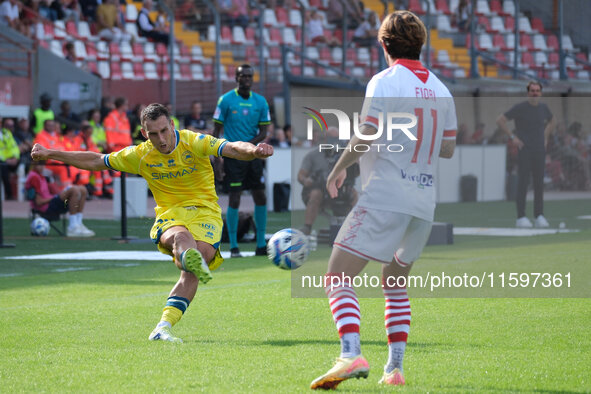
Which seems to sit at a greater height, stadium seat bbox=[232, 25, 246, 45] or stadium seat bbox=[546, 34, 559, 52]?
stadium seat bbox=[546, 34, 559, 52]

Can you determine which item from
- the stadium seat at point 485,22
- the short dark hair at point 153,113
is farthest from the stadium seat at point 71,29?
the short dark hair at point 153,113

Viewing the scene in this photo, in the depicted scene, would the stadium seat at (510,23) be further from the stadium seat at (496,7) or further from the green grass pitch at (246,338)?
the green grass pitch at (246,338)

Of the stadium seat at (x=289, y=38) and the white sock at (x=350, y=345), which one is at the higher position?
the stadium seat at (x=289, y=38)

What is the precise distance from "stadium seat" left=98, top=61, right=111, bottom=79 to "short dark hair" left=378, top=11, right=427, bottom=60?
853 inches

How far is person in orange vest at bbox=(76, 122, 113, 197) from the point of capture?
2269 cm

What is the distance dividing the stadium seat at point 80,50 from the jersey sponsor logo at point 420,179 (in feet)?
71.5

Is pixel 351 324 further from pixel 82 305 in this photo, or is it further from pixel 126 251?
pixel 126 251

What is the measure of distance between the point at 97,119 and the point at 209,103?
3.62m

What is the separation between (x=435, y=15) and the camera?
111ft

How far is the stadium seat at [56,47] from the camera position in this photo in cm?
2620

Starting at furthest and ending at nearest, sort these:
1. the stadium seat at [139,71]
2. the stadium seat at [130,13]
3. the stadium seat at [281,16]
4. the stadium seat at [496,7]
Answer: the stadium seat at [496,7], the stadium seat at [281,16], the stadium seat at [130,13], the stadium seat at [139,71]

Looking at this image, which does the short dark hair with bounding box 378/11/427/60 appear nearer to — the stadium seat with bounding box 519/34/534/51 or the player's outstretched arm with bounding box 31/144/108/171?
the player's outstretched arm with bounding box 31/144/108/171

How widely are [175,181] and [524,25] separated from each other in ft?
89.7

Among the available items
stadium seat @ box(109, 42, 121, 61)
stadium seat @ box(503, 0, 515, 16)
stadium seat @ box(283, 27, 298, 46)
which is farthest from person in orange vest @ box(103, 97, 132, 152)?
stadium seat @ box(503, 0, 515, 16)
